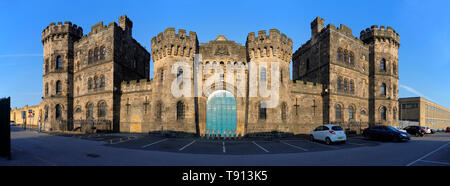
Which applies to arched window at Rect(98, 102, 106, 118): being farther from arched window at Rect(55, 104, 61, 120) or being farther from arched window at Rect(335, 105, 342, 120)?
arched window at Rect(335, 105, 342, 120)

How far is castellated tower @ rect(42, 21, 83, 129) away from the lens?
2541cm

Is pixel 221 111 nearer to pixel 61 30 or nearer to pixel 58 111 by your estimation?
pixel 58 111

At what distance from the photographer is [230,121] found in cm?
1914

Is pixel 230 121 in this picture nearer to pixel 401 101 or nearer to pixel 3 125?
pixel 3 125

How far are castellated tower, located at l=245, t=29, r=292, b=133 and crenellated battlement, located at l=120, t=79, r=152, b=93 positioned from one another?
11.4m

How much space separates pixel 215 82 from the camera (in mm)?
19094

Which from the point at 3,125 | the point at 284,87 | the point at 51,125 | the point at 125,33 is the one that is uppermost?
the point at 125,33

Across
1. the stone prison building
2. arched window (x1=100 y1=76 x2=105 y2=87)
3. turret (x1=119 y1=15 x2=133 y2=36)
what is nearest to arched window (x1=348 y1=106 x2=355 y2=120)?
the stone prison building

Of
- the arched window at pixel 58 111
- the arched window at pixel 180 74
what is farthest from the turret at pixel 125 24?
the arched window at pixel 58 111

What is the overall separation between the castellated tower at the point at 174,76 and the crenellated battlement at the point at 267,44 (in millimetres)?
5834

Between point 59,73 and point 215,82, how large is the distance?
23416mm
